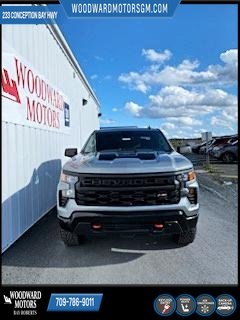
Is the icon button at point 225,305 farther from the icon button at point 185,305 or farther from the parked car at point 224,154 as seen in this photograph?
the parked car at point 224,154

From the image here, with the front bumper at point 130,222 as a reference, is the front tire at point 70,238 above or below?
below

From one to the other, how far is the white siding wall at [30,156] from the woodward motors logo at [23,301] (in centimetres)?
196

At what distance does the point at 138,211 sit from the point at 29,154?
2.15 metres

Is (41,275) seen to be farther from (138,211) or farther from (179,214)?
(179,214)

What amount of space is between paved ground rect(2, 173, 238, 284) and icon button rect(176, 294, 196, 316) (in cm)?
113

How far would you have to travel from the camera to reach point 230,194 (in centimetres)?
748

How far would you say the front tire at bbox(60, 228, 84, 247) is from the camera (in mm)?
3895

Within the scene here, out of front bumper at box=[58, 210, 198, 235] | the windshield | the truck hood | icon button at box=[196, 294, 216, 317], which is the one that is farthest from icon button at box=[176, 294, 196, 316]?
the windshield

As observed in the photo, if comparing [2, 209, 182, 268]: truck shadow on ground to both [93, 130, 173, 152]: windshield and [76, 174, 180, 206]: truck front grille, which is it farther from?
[93, 130, 173, 152]: windshield

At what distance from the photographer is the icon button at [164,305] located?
5.73 feet

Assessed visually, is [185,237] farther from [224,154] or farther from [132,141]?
[224,154]

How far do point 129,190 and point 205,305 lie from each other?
1.77 m

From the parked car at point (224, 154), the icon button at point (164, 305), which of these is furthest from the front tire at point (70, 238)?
the parked car at point (224, 154)

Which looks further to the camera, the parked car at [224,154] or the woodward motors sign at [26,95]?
the parked car at [224,154]
